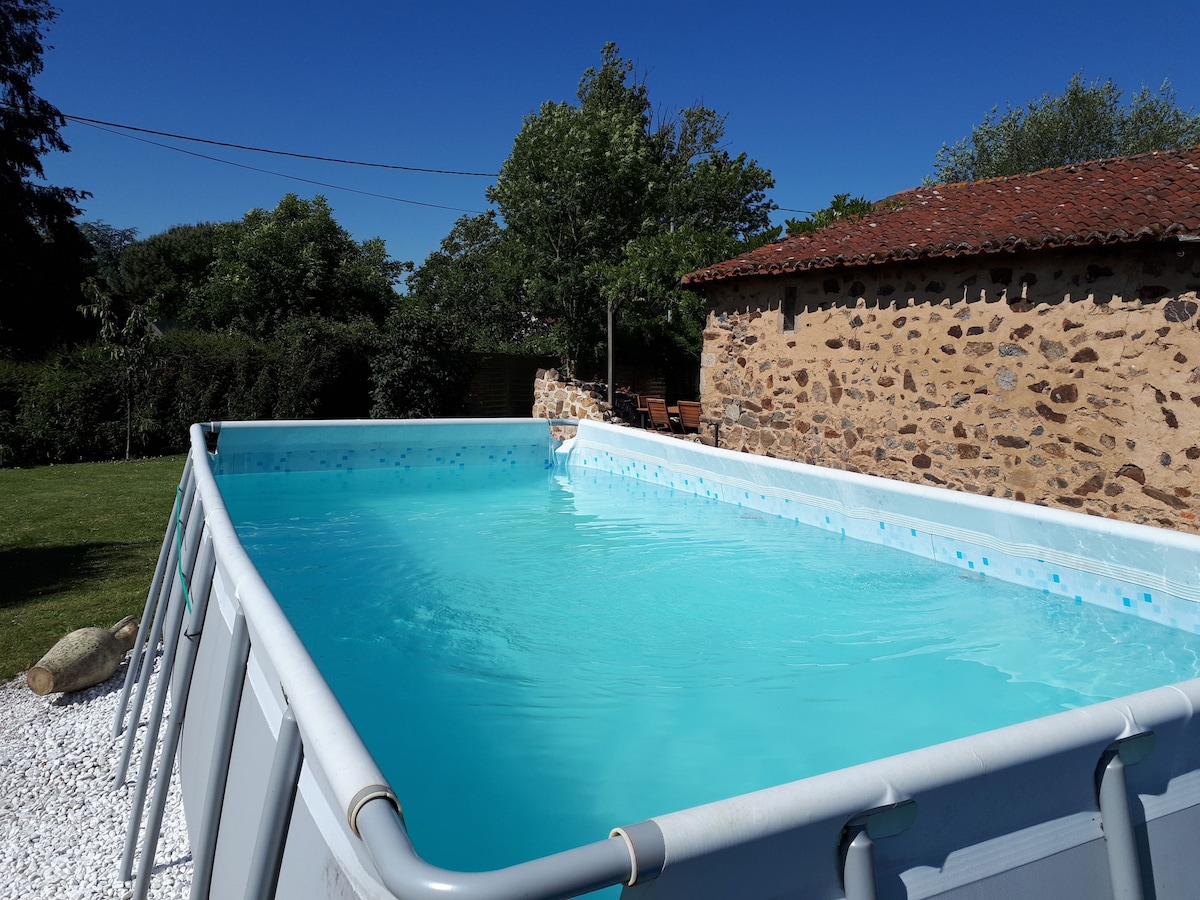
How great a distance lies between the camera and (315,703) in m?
1.53

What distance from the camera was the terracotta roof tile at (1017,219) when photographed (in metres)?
6.71

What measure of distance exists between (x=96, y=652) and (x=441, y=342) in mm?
11950

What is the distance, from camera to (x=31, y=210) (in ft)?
80.2

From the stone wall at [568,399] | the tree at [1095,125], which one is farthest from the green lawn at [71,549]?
the tree at [1095,125]

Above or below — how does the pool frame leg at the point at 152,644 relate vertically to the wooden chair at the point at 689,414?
below

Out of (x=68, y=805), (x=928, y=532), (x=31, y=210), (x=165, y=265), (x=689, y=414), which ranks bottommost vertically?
(x=68, y=805)

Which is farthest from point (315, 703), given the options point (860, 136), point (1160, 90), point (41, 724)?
point (1160, 90)

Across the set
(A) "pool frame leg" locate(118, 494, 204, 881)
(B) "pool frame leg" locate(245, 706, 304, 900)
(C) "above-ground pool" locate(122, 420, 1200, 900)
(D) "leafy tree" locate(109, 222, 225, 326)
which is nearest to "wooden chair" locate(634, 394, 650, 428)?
(C) "above-ground pool" locate(122, 420, 1200, 900)

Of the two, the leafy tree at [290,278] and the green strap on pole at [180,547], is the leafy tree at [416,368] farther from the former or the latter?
the green strap on pole at [180,547]

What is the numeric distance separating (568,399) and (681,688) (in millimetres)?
10514

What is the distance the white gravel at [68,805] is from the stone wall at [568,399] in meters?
9.26

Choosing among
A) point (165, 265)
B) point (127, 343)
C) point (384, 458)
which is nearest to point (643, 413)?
point (384, 458)

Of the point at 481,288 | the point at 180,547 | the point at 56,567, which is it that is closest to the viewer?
the point at 180,547

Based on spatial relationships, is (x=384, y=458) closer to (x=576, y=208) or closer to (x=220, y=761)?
(x=220, y=761)
